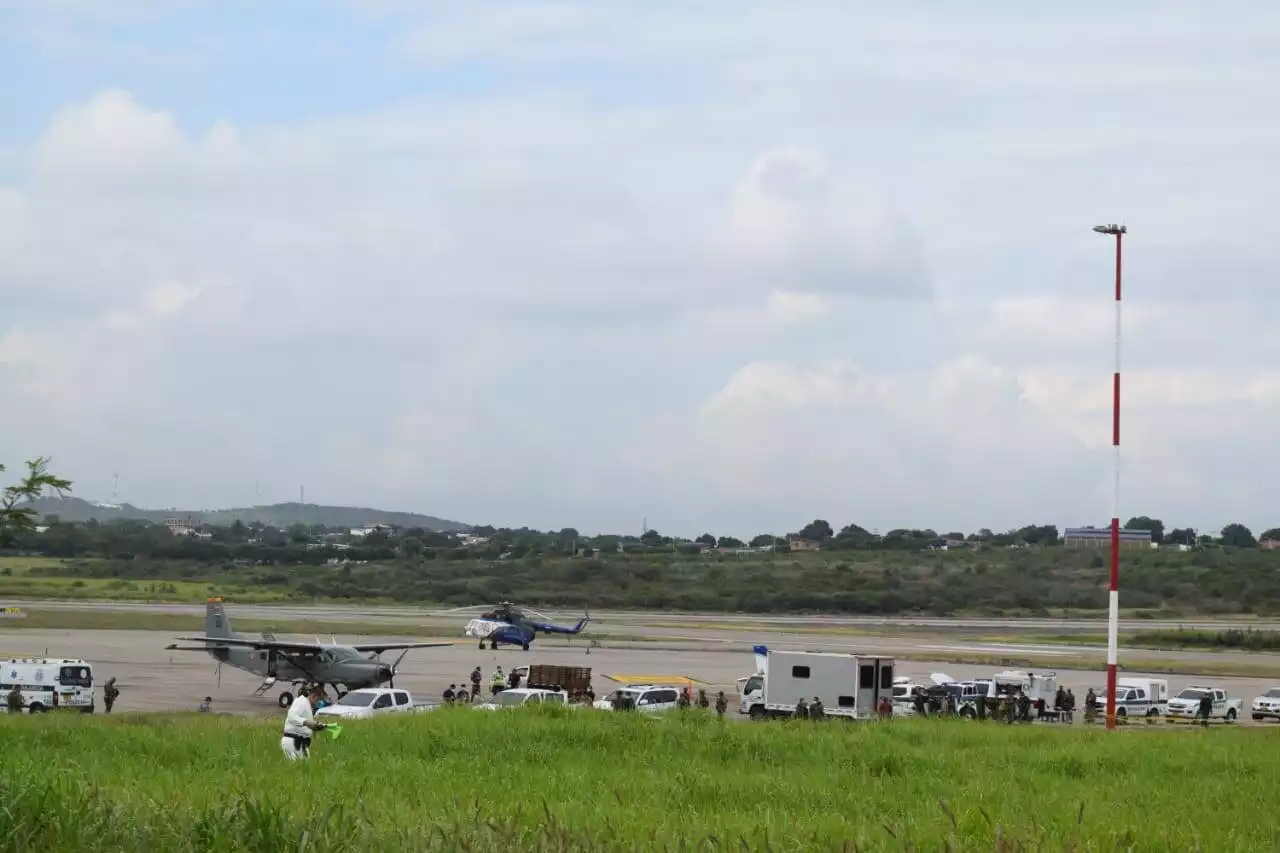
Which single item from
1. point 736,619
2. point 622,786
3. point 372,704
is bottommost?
point 736,619

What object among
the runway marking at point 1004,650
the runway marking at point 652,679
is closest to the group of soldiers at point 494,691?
the runway marking at point 652,679

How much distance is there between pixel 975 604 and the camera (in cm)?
11550

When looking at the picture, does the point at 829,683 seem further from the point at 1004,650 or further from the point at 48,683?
the point at 1004,650

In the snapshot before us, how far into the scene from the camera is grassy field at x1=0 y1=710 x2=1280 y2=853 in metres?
11.0

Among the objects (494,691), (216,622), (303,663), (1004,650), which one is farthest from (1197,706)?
(216,622)

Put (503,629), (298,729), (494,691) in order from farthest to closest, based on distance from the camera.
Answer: (503,629), (494,691), (298,729)

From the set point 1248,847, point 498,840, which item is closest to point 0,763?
point 498,840

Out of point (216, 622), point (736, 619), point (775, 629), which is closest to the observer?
point (216, 622)

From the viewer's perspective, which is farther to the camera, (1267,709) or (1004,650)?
(1004,650)

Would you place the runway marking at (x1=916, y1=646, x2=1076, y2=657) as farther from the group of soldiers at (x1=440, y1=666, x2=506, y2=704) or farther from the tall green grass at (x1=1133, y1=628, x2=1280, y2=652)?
the group of soldiers at (x1=440, y1=666, x2=506, y2=704)

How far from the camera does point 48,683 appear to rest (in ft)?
116

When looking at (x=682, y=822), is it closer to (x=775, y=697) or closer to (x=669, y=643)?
(x=775, y=697)

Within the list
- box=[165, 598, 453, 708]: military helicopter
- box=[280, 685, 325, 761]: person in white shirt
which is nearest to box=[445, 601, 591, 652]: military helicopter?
box=[165, 598, 453, 708]: military helicopter

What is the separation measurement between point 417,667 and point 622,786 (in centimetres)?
3889
